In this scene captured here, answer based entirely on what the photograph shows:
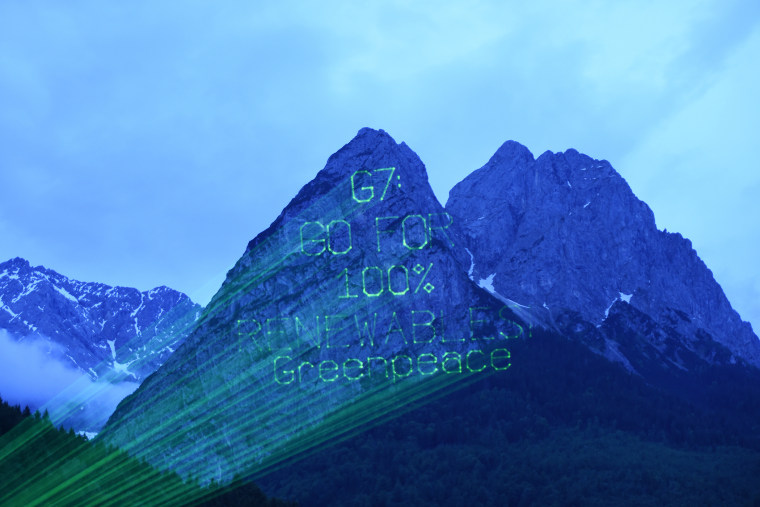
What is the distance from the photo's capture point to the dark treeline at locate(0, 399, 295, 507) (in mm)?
67500

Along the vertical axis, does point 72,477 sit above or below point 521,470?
below

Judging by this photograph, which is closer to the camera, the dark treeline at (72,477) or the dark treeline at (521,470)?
the dark treeline at (72,477)

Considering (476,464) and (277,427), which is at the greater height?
(277,427)

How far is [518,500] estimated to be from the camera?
16650 centimetres

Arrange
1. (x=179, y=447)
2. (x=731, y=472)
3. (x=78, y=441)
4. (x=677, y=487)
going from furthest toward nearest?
(x=179, y=447)
(x=731, y=472)
(x=677, y=487)
(x=78, y=441)

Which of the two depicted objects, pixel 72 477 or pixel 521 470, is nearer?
pixel 72 477

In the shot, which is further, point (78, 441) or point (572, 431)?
point (572, 431)

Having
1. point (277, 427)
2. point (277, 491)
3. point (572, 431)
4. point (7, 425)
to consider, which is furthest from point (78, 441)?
point (572, 431)

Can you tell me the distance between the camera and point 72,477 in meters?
76.6

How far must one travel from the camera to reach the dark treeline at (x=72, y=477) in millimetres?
67500

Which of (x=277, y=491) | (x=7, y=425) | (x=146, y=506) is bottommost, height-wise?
(x=146, y=506)

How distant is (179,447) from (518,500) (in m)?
75.7

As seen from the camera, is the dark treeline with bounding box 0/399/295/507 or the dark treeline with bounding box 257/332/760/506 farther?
the dark treeline with bounding box 257/332/760/506

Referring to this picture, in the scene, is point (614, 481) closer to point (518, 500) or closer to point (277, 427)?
point (518, 500)
